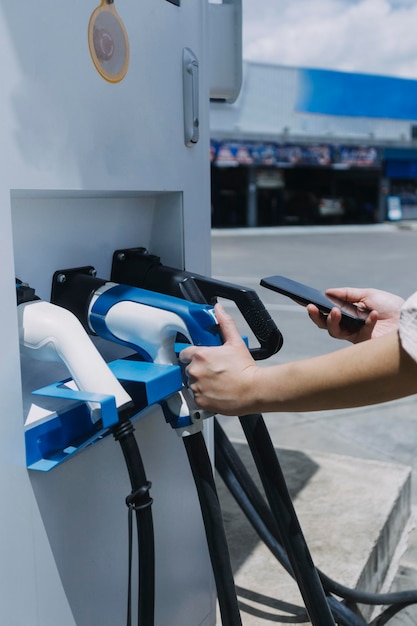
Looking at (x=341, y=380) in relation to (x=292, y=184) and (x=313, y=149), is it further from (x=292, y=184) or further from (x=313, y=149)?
(x=292, y=184)

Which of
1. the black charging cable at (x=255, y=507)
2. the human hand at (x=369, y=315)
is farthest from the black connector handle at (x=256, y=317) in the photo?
the black charging cable at (x=255, y=507)

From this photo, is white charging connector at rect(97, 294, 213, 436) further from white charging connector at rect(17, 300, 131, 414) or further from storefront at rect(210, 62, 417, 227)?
storefront at rect(210, 62, 417, 227)

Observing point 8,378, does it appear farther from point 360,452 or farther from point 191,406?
point 360,452

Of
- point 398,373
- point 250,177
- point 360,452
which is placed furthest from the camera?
point 250,177

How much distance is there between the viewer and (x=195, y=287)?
1.38 metres

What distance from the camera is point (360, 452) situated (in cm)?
375

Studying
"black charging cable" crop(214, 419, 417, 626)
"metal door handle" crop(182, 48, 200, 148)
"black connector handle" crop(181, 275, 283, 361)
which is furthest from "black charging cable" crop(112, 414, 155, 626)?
"black charging cable" crop(214, 419, 417, 626)

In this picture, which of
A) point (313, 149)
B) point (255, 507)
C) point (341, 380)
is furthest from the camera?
point (313, 149)

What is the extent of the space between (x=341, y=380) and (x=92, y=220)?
2.02ft

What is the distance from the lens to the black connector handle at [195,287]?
1.30m

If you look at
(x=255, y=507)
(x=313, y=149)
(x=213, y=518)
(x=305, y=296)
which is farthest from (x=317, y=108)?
(x=213, y=518)

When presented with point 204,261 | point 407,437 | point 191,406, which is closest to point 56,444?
point 191,406

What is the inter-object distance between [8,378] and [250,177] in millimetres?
25441

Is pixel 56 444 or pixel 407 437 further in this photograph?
pixel 407 437
